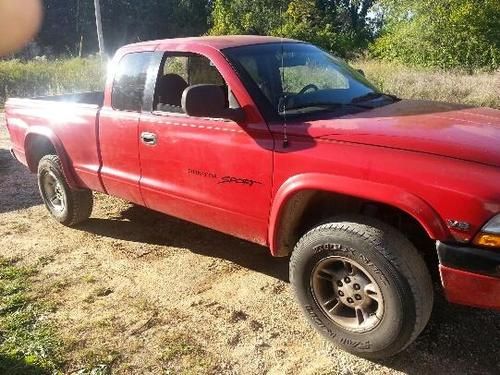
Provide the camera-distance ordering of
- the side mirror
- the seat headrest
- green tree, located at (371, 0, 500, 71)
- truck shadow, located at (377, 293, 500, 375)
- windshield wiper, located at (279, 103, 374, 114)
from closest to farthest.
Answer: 1. truck shadow, located at (377, 293, 500, 375)
2. the side mirror
3. windshield wiper, located at (279, 103, 374, 114)
4. the seat headrest
5. green tree, located at (371, 0, 500, 71)

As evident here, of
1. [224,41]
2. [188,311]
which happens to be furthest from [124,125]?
[188,311]

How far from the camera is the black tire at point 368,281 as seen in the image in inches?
99.9

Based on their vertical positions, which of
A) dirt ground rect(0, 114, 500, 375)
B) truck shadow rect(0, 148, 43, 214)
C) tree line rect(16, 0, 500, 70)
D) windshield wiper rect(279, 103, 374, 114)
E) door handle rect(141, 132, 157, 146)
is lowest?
truck shadow rect(0, 148, 43, 214)

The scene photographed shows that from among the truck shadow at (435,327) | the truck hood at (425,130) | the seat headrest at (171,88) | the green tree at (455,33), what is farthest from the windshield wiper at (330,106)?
the green tree at (455,33)

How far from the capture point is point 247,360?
112 inches

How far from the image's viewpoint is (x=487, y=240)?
7.39ft

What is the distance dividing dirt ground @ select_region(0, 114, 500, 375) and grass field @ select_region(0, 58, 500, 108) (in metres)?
8.42

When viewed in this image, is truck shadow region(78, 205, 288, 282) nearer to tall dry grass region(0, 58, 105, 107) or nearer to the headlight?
the headlight

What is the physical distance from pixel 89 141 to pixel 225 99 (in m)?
1.73

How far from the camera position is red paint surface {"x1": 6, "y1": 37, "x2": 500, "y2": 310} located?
2.35 meters

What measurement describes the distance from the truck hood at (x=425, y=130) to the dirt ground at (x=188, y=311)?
1233 millimetres

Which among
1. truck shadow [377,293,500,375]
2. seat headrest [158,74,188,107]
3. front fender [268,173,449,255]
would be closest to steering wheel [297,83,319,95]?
front fender [268,173,449,255]

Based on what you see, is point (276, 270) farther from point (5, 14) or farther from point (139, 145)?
point (5, 14)

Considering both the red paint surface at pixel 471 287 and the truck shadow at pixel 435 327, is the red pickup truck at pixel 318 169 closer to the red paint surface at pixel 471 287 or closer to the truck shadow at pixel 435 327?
the red paint surface at pixel 471 287
